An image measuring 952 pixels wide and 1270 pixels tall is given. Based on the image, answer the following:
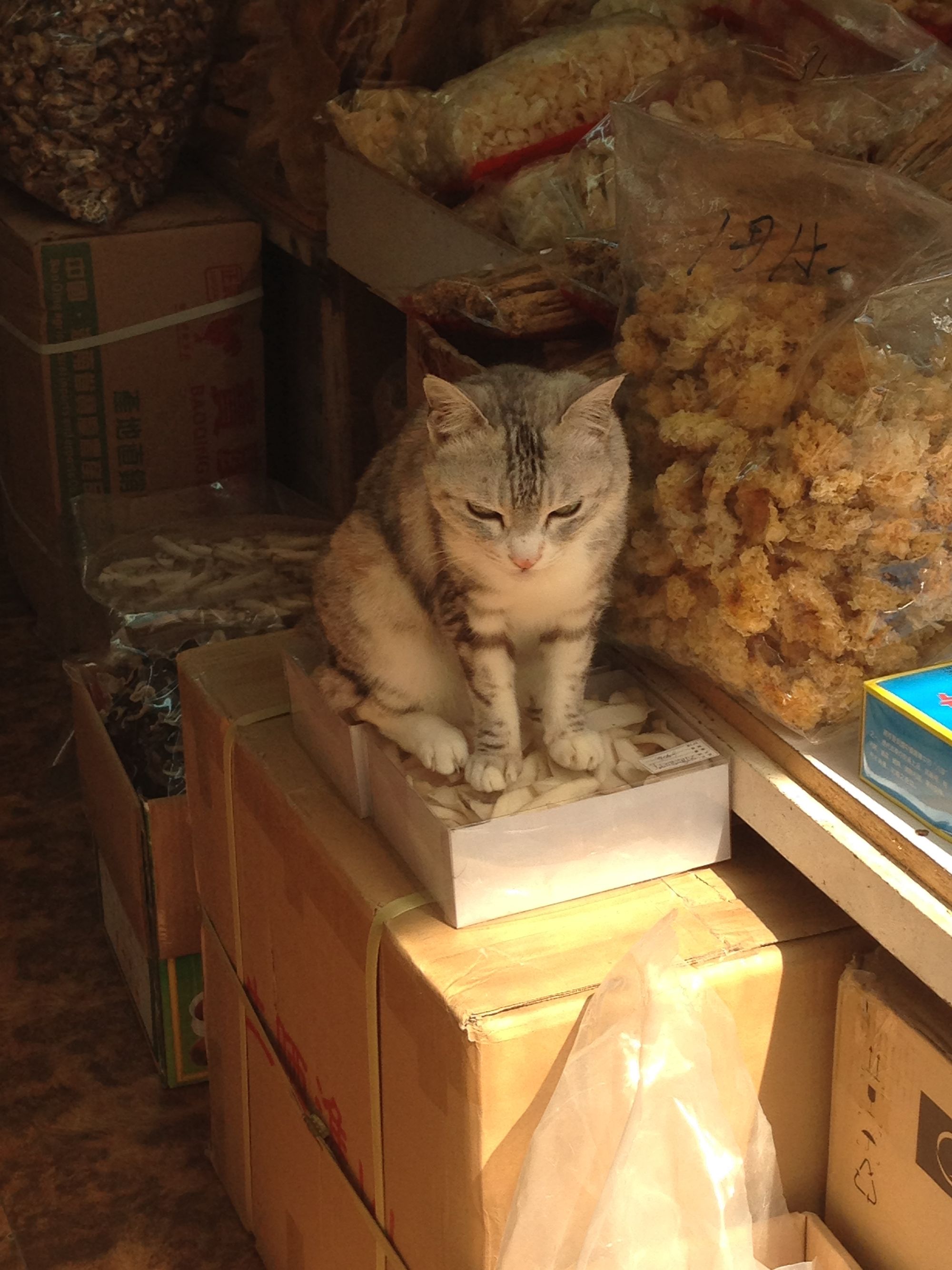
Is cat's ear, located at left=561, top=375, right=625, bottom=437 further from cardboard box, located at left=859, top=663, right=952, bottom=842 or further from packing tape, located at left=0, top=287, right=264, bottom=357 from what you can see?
packing tape, located at left=0, top=287, right=264, bottom=357

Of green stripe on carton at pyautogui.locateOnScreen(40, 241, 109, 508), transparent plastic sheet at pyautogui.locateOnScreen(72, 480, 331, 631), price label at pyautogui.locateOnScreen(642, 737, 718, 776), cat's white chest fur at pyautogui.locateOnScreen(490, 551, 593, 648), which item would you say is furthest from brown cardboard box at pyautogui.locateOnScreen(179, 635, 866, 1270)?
green stripe on carton at pyautogui.locateOnScreen(40, 241, 109, 508)

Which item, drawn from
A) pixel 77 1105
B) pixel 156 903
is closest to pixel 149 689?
pixel 156 903

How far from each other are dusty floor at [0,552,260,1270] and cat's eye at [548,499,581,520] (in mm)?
1060

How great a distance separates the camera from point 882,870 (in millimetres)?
1039

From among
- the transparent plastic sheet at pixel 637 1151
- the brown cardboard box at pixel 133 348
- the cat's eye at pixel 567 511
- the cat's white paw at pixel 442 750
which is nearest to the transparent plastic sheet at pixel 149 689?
the brown cardboard box at pixel 133 348

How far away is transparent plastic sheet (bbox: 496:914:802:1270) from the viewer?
3.46ft

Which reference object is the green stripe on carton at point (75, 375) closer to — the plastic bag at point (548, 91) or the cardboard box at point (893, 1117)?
the plastic bag at point (548, 91)

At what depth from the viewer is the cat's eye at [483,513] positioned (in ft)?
3.86

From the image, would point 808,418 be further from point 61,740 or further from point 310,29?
point 61,740

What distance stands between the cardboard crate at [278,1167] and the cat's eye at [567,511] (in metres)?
0.60

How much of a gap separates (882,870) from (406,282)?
121cm

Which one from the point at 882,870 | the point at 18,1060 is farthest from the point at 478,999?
the point at 18,1060

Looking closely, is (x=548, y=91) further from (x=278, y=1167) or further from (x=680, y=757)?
(x=278, y=1167)

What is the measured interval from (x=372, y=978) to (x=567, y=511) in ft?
1.39
